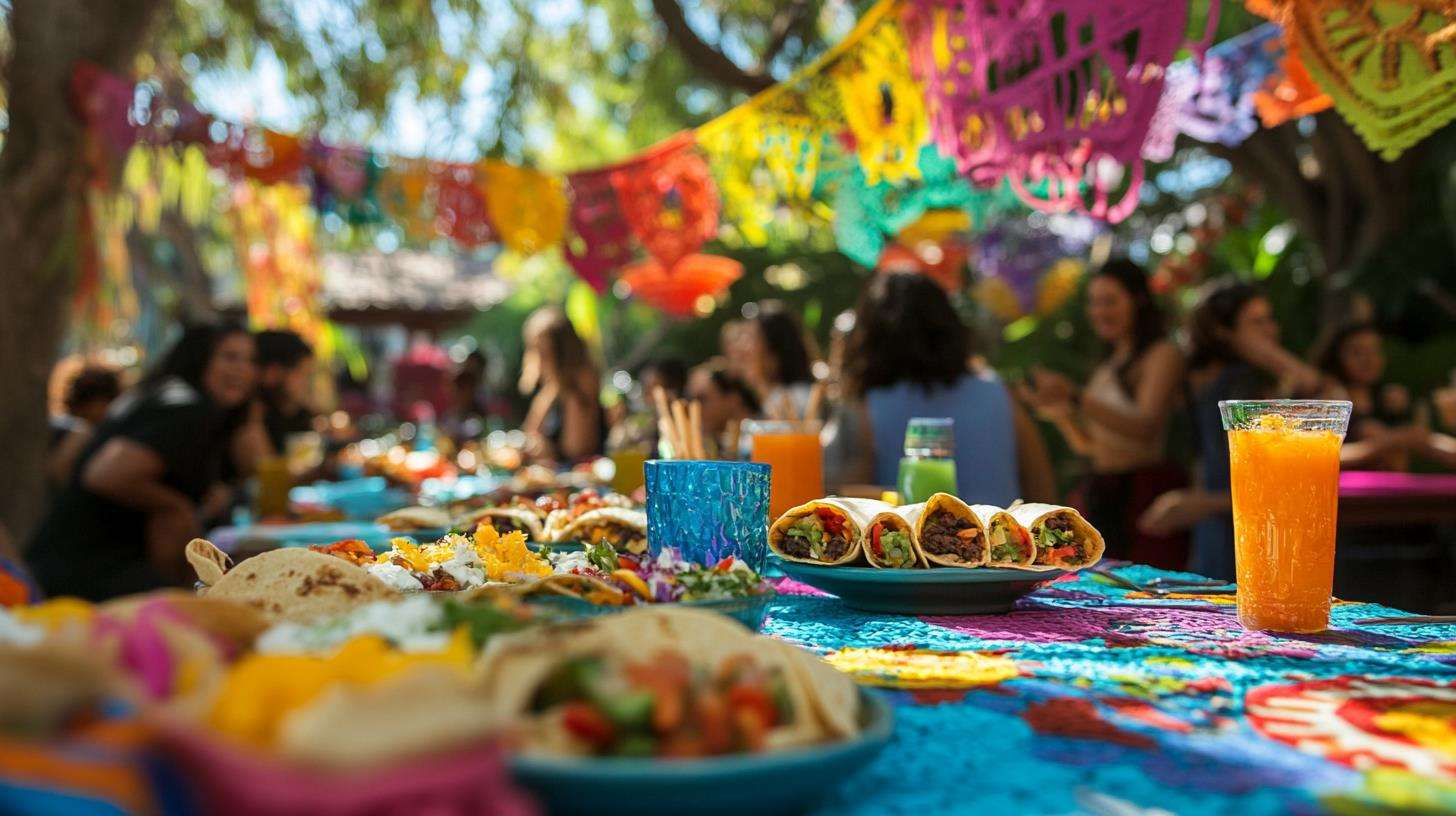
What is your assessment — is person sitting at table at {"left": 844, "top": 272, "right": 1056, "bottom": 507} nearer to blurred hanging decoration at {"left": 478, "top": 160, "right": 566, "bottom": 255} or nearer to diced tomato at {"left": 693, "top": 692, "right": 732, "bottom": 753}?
diced tomato at {"left": 693, "top": 692, "right": 732, "bottom": 753}

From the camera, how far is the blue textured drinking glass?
148cm

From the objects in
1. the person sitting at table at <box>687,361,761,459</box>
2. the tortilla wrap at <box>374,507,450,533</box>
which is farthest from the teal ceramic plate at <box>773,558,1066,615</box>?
the person sitting at table at <box>687,361,761,459</box>

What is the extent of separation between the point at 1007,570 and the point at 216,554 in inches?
39.7

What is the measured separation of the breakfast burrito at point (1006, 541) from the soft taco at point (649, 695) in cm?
77

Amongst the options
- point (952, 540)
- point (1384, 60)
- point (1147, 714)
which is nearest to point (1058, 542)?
point (952, 540)

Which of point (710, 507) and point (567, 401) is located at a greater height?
point (567, 401)

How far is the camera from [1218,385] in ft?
12.3

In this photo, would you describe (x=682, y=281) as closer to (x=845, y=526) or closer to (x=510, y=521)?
(x=510, y=521)

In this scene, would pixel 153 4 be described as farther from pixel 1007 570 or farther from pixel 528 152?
pixel 1007 570

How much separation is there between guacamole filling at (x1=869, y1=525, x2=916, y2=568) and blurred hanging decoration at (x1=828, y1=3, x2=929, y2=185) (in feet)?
8.72

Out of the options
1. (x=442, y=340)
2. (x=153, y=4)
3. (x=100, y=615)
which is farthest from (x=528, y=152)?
(x=442, y=340)

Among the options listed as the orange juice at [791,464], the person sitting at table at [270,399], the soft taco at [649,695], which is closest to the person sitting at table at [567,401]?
Answer: the person sitting at table at [270,399]

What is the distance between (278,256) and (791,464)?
24.6ft

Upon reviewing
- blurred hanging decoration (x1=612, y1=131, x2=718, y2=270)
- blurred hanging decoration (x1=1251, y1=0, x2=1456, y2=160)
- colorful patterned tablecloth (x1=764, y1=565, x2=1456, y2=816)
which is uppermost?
blurred hanging decoration (x1=612, y1=131, x2=718, y2=270)
